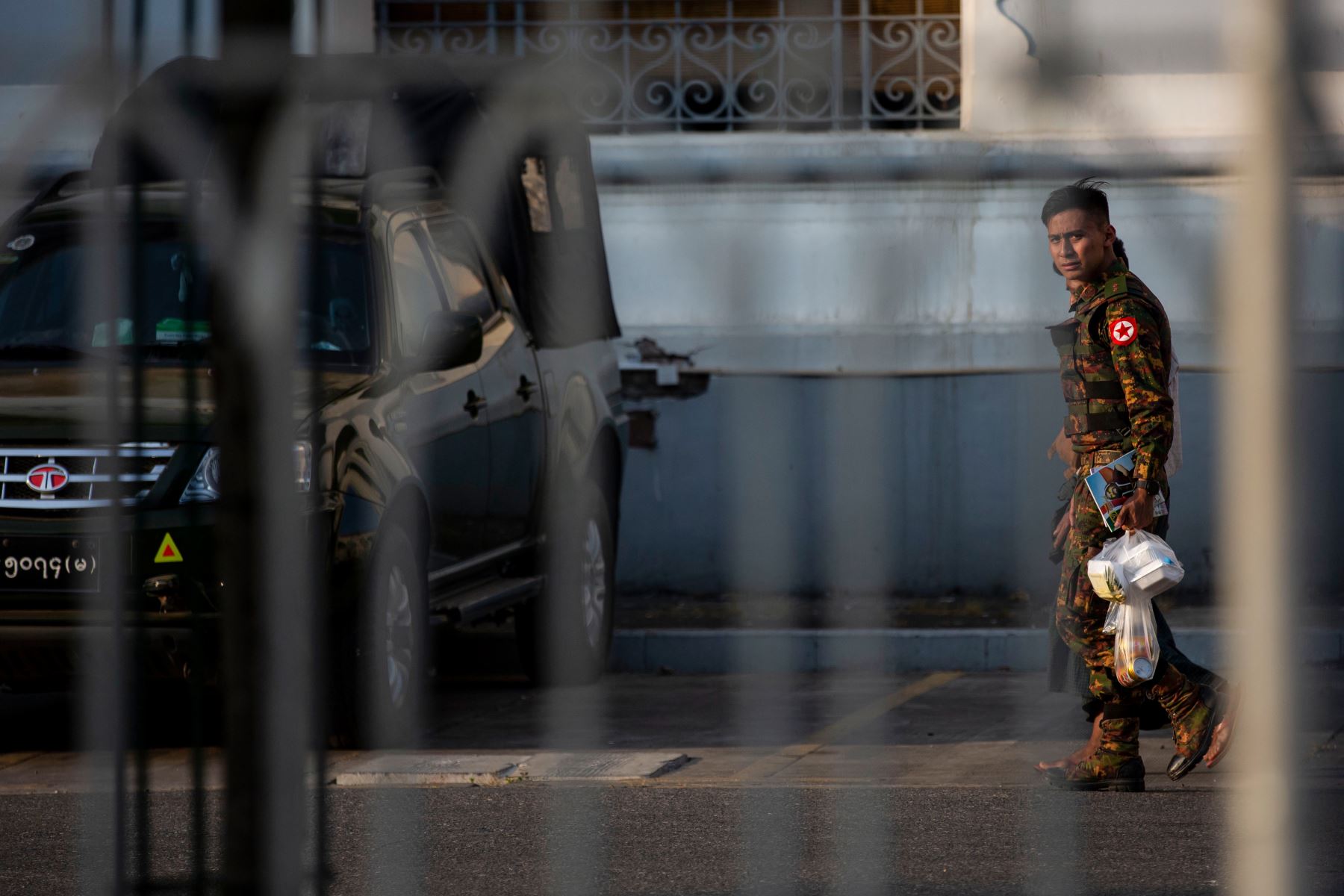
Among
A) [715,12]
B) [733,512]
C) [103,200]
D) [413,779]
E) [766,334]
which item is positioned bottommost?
[413,779]

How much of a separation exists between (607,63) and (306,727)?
4.11ft

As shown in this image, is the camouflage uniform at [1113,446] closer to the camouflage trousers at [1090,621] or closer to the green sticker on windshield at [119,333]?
the camouflage trousers at [1090,621]

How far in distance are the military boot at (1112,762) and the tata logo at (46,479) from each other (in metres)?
2.89

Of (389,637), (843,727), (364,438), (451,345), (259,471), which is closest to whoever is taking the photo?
(259,471)

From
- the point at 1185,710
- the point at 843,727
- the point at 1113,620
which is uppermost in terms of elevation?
the point at 1113,620

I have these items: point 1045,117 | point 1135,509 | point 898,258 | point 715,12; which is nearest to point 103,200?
point 898,258

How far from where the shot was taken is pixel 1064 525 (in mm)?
4520

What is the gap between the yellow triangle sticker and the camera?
274 centimetres

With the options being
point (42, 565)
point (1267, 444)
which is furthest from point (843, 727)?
point (1267, 444)

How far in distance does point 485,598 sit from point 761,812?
240 cm

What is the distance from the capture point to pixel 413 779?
5734 mm

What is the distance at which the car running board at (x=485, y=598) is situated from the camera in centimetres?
667

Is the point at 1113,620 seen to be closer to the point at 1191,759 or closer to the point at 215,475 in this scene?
the point at 1191,759

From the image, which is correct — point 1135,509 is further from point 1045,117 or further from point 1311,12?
point 1311,12
